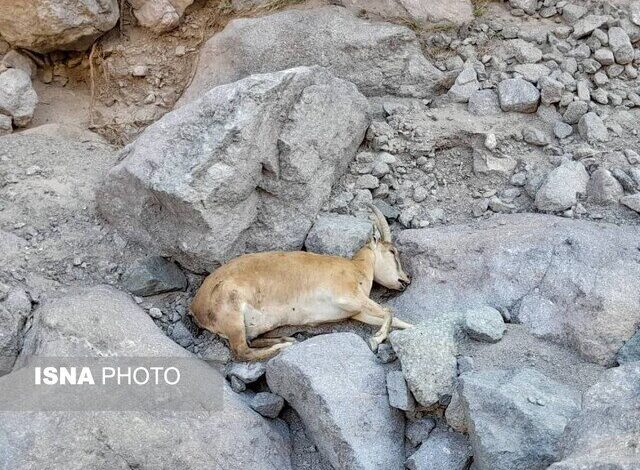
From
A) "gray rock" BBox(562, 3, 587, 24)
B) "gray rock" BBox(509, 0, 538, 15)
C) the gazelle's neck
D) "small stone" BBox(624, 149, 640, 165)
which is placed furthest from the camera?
"gray rock" BBox(509, 0, 538, 15)

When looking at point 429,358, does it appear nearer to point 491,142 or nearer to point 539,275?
point 539,275

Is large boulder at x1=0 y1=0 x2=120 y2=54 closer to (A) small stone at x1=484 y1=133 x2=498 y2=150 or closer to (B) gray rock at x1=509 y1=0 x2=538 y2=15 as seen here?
(A) small stone at x1=484 y1=133 x2=498 y2=150

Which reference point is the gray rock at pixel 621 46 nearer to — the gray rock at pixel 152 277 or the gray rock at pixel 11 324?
the gray rock at pixel 152 277

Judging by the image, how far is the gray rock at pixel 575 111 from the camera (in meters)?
6.37

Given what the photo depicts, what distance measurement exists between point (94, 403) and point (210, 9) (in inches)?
177

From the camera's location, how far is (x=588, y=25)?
6816mm

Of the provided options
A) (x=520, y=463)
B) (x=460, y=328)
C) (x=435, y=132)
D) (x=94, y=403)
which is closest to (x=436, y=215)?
(x=435, y=132)

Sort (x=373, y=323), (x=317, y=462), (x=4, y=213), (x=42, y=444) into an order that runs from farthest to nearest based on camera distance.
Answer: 1. (x=4, y=213)
2. (x=373, y=323)
3. (x=317, y=462)
4. (x=42, y=444)

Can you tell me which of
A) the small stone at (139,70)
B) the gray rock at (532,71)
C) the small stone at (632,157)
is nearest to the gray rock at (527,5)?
the gray rock at (532,71)

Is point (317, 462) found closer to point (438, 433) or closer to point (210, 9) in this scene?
point (438, 433)

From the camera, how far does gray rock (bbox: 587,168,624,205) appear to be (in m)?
5.75

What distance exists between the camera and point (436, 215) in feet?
20.1

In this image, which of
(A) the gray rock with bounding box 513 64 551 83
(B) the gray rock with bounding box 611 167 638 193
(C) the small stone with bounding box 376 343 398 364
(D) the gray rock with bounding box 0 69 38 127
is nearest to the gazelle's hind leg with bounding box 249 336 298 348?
(C) the small stone with bounding box 376 343 398 364

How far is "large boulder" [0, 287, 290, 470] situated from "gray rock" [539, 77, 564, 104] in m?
3.73
